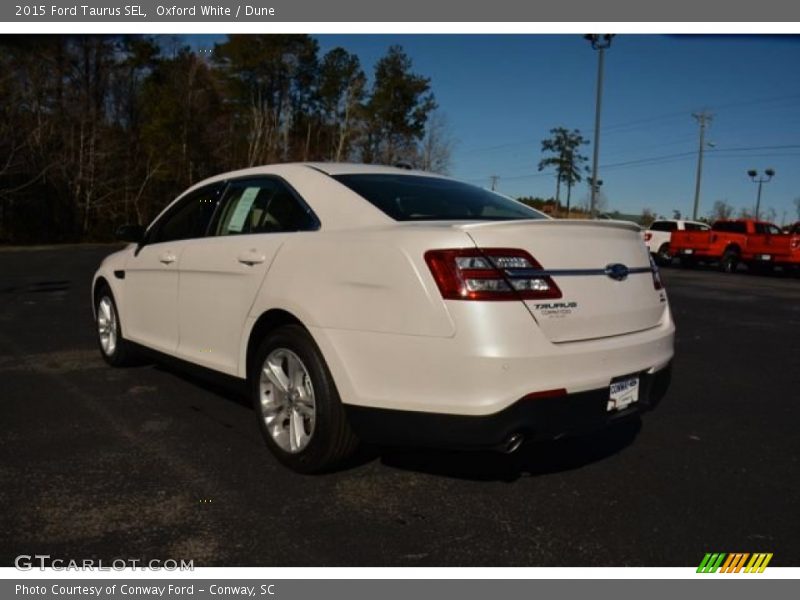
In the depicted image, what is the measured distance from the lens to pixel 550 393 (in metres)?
2.74

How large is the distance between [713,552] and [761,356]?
483 centimetres

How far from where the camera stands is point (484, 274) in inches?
106

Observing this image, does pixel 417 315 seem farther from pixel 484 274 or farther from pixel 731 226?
pixel 731 226

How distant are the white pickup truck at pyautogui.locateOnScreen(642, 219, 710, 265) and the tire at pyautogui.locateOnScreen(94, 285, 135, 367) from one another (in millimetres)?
21991

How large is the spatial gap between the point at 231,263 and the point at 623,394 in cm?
223

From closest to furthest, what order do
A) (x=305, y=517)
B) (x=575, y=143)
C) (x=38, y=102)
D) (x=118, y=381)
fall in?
1. (x=305, y=517)
2. (x=118, y=381)
3. (x=38, y=102)
4. (x=575, y=143)

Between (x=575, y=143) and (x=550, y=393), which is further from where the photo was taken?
(x=575, y=143)

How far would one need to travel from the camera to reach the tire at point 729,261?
22.3 m

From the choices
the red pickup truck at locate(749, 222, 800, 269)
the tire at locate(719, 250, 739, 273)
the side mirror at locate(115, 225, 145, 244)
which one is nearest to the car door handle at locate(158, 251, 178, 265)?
the side mirror at locate(115, 225, 145, 244)

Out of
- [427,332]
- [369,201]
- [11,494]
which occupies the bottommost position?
[11,494]

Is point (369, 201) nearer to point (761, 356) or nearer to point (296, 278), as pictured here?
point (296, 278)

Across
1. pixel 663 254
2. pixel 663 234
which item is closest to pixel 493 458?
pixel 663 254

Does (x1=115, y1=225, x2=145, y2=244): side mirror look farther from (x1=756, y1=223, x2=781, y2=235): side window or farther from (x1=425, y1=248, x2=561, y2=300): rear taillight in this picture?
(x1=756, y1=223, x2=781, y2=235): side window

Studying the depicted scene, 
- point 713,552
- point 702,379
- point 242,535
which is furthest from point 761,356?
point 242,535
